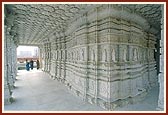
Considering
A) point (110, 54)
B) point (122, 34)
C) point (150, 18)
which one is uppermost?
point (150, 18)

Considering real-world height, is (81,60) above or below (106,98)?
above

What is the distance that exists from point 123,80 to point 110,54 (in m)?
0.98

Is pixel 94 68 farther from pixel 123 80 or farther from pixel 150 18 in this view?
pixel 150 18

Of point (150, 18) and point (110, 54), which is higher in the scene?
point (150, 18)

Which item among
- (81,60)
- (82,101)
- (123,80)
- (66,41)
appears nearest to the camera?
(123,80)

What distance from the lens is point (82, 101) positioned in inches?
246

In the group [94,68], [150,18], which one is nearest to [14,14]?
[94,68]

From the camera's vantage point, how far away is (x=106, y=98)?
17.4 feet

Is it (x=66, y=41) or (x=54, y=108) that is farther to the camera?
(x=66, y=41)

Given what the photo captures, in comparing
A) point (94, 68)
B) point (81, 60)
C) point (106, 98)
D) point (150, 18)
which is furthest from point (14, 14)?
point (150, 18)

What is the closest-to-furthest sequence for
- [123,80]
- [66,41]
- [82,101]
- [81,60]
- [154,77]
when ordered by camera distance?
[123,80]
[82,101]
[81,60]
[154,77]
[66,41]

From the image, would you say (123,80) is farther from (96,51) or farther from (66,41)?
(66,41)

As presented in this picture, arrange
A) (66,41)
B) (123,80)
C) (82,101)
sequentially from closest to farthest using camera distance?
1. (123,80)
2. (82,101)
3. (66,41)

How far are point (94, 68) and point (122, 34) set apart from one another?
143 cm
